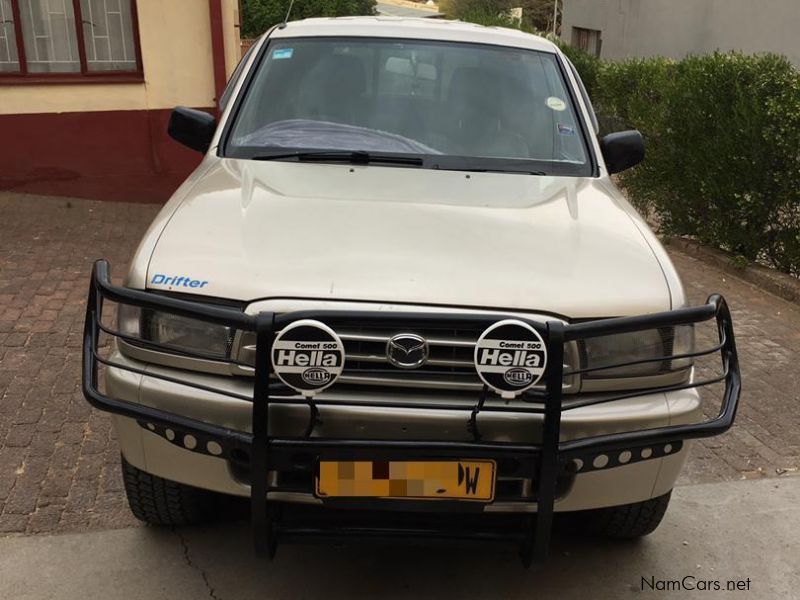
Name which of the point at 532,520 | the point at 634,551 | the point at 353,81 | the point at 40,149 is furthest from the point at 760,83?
the point at 40,149

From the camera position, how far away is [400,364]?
2.42m

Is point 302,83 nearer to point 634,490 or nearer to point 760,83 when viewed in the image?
point 634,490

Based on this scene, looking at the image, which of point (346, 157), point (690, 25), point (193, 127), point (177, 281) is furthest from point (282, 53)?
point (690, 25)

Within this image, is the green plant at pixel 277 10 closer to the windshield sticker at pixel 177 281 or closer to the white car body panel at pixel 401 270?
the white car body panel at pixel 401 270

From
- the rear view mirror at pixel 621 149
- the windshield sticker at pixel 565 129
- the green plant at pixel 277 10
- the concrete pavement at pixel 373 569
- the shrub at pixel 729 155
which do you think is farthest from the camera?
the green plant at pixel 277 10

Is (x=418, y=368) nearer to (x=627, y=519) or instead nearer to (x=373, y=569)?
(x=373, y=569)

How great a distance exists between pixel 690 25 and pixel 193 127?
1289 cm

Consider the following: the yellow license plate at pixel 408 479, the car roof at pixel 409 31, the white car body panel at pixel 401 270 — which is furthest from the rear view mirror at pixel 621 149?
the yellow license plate at pixel 408 479

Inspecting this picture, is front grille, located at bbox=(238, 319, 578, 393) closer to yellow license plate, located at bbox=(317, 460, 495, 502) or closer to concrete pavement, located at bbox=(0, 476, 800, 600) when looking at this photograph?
yellow license plate, located at bbox=(317, 460, 495, 502)

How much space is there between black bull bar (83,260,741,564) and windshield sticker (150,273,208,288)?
0.06 metres

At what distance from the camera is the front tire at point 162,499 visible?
9.83ft

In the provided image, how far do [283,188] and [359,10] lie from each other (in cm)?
1697

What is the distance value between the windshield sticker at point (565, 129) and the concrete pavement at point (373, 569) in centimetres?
178

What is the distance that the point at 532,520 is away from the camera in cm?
254
